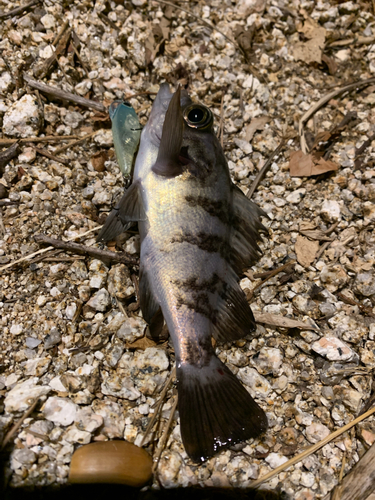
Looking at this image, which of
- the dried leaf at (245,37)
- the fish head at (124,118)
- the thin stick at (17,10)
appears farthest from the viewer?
the dried leaf at (245,37)

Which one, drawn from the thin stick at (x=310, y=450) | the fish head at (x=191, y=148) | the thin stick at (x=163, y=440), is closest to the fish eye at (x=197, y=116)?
the fish head at (x=191, y=148)

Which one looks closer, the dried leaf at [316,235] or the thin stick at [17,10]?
the dried leaf at [316,235]

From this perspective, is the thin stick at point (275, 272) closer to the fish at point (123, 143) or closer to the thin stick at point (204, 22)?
the fish at point (123, 143)

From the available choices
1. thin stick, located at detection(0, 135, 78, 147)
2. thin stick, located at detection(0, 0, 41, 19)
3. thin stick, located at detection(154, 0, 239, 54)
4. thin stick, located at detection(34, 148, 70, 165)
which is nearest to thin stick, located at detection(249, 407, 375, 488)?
thin stick, located at detection(34, 148, 70, 165)

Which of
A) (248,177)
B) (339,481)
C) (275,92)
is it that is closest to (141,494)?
(339,481)

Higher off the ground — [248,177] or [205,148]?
[205,148]

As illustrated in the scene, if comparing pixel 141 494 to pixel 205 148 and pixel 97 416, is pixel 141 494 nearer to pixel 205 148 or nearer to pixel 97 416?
pixel 97 416

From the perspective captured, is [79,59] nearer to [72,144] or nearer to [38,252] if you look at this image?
[72,144]
